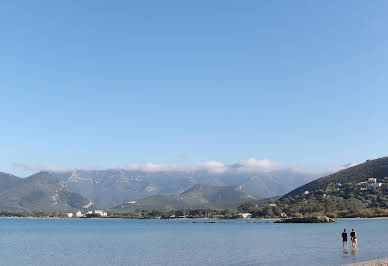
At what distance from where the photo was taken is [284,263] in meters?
58.5

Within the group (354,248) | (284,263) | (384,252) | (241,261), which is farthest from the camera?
(354,248)

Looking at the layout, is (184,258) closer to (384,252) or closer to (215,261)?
(215,261)

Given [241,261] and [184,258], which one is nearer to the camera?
[241,261]

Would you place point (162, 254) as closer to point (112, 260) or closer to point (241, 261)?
point (112, 260)

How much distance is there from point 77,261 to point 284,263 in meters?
32.3

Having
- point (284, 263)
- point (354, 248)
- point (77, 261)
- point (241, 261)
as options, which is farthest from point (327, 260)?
point (77, 261)

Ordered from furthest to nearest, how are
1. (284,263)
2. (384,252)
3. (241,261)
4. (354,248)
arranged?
1. (354,248)
2. (384,252)
3. (241,261)
4. (284,263)

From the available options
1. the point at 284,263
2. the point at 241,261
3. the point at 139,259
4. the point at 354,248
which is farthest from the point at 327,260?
the point at 139,259

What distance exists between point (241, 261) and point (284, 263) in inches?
273

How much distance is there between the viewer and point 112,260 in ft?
227

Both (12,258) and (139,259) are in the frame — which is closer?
(139,259)

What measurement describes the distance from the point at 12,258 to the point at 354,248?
59.1m

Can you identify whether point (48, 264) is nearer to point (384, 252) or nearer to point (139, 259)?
point (139, 259)

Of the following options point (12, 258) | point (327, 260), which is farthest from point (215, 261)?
point (12, 258)
